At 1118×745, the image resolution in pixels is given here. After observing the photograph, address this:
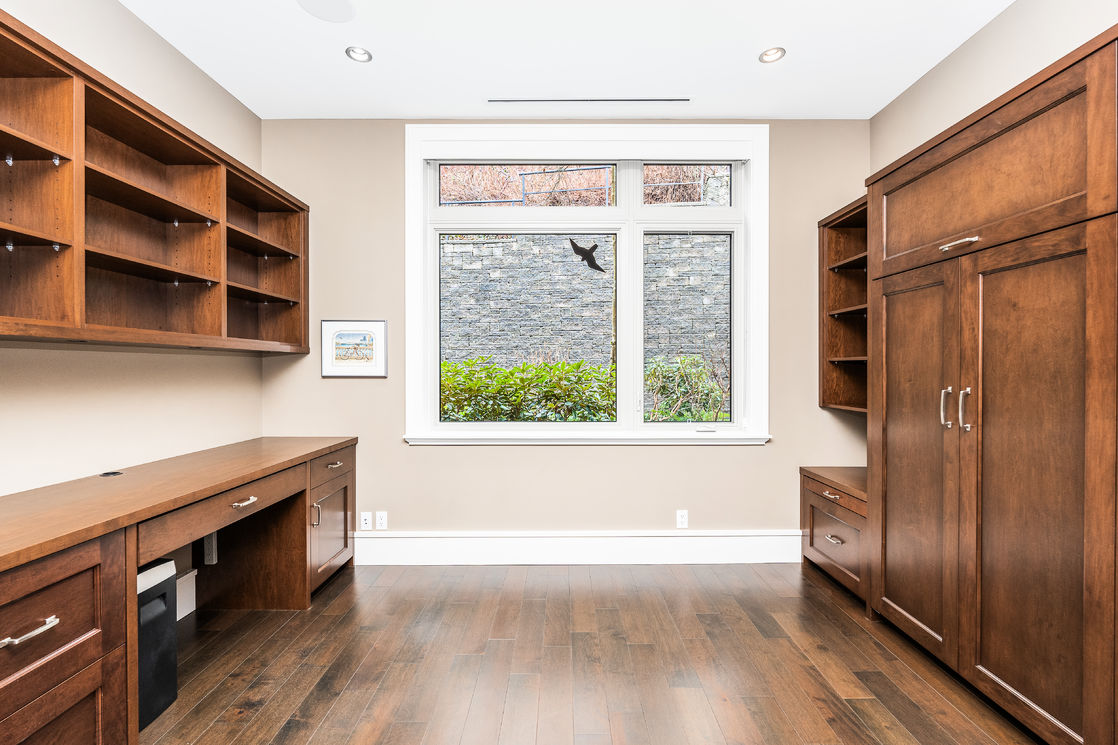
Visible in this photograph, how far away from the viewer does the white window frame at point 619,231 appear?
3535 mm

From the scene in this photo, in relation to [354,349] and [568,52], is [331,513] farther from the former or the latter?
[568,52]

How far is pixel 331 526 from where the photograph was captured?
3148 mm

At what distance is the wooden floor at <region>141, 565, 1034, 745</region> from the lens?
74.6 inches

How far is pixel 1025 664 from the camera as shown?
1.82m

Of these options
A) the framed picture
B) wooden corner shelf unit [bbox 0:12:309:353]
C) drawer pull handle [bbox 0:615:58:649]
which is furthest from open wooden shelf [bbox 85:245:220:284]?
drawer pull handle [bbox 0:615:58:649]

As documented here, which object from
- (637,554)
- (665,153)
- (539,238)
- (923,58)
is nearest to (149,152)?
(539,238)

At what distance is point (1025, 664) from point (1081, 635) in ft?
0.90

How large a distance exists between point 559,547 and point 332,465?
1.43 metres

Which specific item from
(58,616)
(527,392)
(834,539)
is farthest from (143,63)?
(834,539)

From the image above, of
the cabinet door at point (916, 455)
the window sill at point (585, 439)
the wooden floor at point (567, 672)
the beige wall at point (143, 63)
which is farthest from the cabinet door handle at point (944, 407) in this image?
the beige wall at point (143, 63)

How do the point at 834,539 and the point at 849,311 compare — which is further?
the point at 849,311

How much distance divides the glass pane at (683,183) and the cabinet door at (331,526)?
8.47ft

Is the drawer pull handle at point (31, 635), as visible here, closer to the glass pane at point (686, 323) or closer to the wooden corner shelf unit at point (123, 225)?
the wooden corner shelf unit at point (123, 225)

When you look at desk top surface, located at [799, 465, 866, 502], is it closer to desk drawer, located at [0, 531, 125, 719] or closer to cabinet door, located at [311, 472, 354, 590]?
cabinet door, located at [311, 472, 354, 590]
